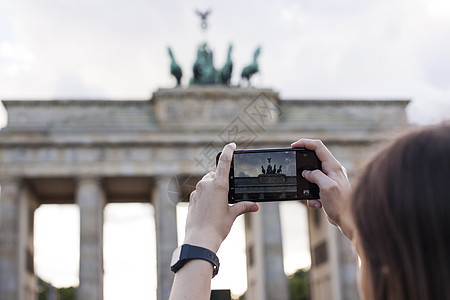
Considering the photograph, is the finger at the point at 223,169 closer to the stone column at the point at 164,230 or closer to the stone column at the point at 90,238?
the stone column at the point at 164,230

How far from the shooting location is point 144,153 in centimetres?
3672

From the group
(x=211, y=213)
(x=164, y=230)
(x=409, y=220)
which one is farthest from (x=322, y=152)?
(x=164, y=230)

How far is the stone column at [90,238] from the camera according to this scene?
34844mm

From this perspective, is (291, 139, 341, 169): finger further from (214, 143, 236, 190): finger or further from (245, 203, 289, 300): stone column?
(245, 203, 289, 300): stone column

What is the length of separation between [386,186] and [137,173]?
3524cm

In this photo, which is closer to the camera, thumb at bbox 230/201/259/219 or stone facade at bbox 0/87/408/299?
thumb at bbox 230/201/259/219

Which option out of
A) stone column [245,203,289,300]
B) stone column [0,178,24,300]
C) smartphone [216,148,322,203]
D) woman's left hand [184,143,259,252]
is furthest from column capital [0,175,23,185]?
woman's left hand [184,143,259,252]

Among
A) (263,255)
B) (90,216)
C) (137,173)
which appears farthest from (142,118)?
(263,255)

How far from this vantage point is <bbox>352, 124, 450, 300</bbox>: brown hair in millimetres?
1647

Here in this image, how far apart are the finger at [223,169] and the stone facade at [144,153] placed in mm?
31748

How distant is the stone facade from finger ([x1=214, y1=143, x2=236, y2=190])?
31.7 metres

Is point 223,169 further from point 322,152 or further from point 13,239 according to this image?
point 13,239

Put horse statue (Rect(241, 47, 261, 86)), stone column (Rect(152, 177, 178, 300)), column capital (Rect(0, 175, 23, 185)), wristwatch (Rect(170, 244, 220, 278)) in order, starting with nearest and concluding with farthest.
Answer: wristwatch (Rect(170, 244, 220, 278))
column capital (Rect(0, 175, 23, 185))
stone column (Rect(152, 177, 178, 300))
horse statue (Rect(241, 47, 261, 86))

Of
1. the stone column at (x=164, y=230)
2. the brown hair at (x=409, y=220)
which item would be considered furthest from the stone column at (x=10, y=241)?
the brown hair at (x=409, y=220)
